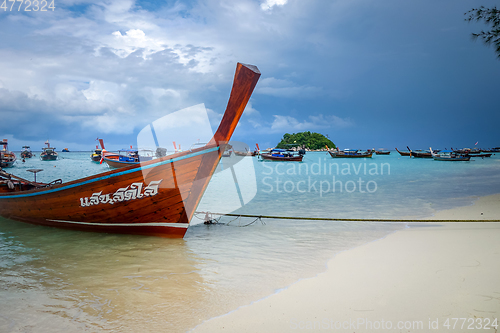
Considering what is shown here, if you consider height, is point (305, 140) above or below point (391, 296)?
above

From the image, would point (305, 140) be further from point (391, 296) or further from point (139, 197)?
point (391, 296)

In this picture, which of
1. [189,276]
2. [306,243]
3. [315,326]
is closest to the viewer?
[315,326]

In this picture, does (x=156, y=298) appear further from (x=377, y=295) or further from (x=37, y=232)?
(x=37, y=232)

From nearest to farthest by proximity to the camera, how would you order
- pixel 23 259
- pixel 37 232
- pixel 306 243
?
pixel 23 259 < pixel 306 243 < pixel 37 232

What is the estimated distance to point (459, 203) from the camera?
1138 cm

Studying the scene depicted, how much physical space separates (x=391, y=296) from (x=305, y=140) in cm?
14124

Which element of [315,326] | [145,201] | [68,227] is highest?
[145,201]

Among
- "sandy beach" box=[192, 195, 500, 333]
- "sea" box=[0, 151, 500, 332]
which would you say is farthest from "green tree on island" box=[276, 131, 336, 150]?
"sandy beach" box=[192, 195, 500, 333]

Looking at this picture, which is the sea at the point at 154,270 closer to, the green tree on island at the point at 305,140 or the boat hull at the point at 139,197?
the boat hull at the point at 139,197

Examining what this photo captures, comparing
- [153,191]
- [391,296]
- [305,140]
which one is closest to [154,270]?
[153,191]

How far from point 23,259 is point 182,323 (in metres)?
4.21

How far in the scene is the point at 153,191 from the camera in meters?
5.66

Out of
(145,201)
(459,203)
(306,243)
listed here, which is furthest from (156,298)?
(459,203)

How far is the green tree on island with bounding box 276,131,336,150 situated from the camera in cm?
13688
